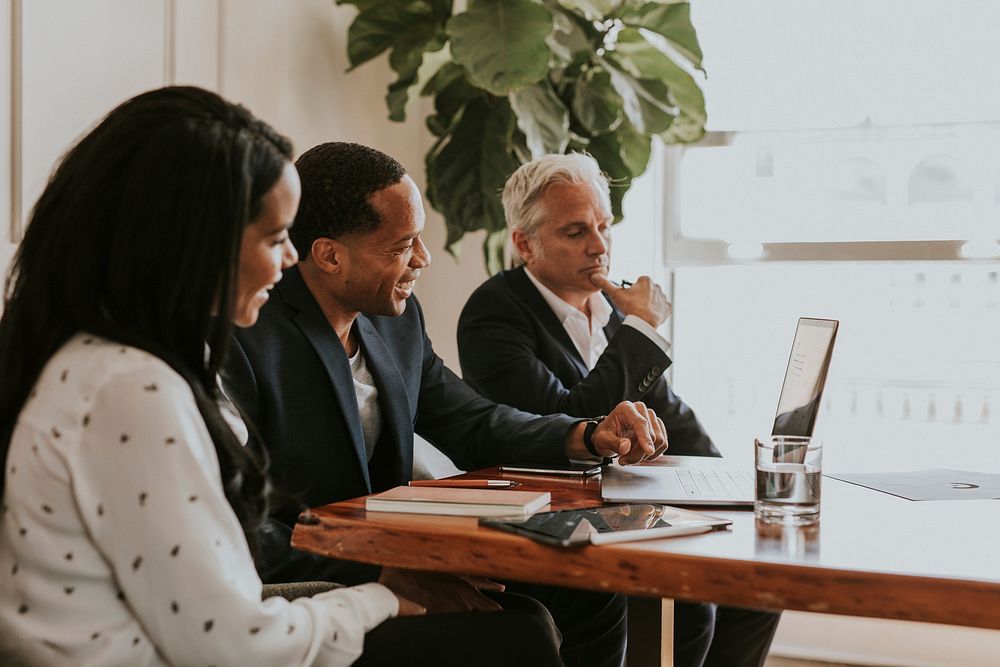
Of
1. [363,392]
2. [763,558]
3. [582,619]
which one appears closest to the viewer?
[763,558]

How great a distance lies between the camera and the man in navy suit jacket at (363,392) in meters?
1.62

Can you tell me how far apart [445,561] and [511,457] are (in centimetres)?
64

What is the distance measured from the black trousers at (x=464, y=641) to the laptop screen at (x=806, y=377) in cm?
54

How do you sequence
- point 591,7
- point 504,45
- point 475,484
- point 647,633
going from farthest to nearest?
point 591,7 → point 504,45 → point 475,484 → point 647,633

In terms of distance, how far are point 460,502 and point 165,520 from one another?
479 millimetres

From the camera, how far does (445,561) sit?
1215 millimetres

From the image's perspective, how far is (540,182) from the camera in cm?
245

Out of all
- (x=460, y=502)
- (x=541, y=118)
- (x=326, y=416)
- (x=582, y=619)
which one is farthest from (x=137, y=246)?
(x=541, y=118)

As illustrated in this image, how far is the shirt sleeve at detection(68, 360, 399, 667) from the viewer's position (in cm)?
92

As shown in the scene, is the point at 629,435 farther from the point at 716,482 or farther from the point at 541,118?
the point at 541,118

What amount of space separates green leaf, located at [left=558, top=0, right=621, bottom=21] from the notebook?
6.36 ft

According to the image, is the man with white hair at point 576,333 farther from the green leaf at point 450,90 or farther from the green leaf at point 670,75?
the green leaf at point 670,75

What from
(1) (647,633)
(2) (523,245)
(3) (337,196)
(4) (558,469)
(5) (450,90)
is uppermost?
(5) (450,90)

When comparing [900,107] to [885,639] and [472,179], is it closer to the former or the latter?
[472,179]
